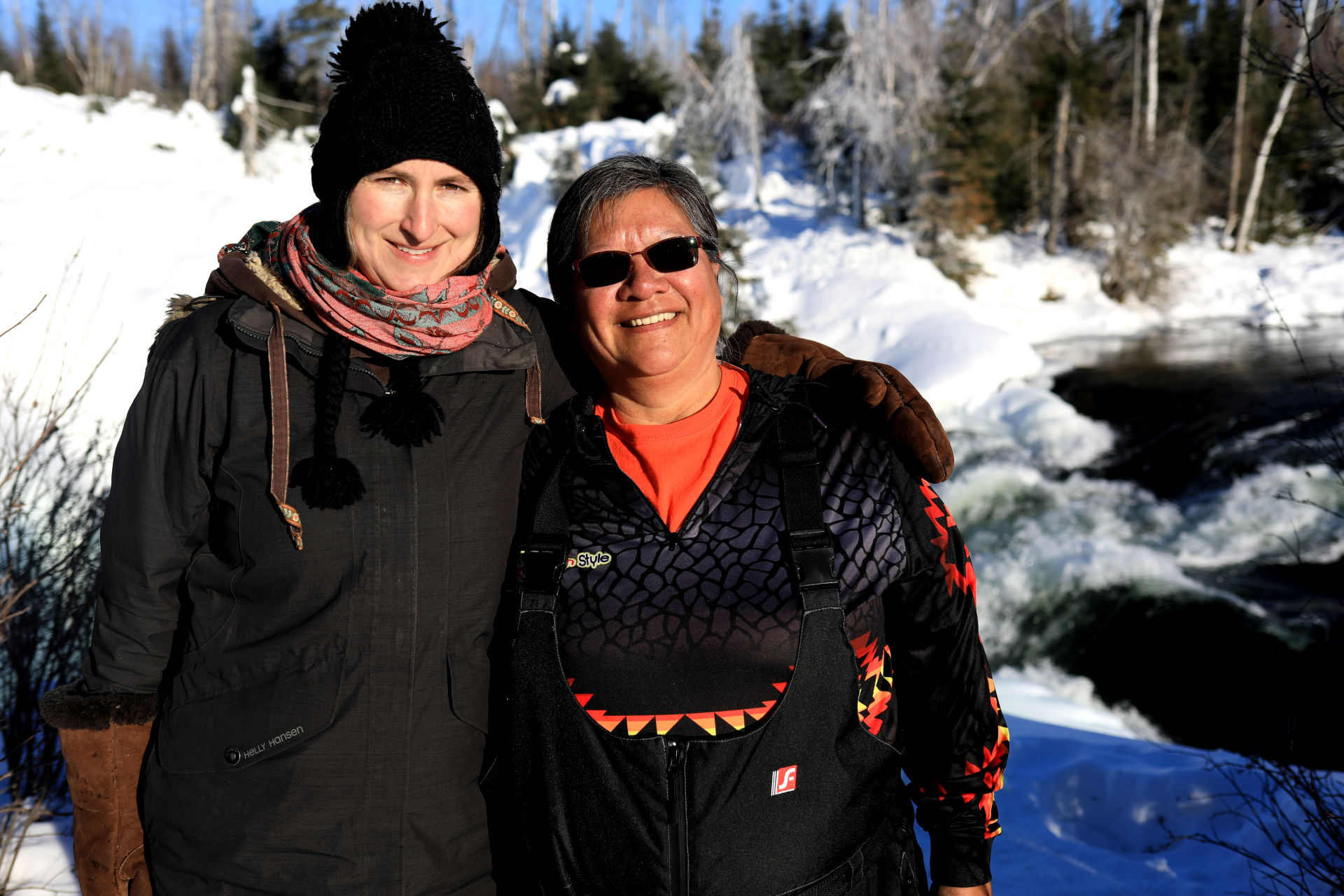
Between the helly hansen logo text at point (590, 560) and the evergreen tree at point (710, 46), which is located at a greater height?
the evergreen tree at point (710, 46)

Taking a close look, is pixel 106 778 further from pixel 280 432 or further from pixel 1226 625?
pixel 1226 625

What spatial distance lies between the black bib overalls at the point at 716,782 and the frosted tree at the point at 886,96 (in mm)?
17141

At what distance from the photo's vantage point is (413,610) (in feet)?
5.08

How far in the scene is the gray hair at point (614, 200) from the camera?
174 centimetres

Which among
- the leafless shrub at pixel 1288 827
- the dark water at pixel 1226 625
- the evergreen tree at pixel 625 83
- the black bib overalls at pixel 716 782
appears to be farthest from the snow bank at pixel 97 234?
the evergreen tree at pixel 625 83

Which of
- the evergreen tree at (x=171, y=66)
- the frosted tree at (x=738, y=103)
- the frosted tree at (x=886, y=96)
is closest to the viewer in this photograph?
the frosted tree at (x=886, y=96)

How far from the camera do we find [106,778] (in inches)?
63.5

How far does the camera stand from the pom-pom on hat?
63.5 inches

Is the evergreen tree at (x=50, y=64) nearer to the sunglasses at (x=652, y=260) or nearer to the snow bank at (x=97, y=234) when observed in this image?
the snow bank at (x=97, y=234)

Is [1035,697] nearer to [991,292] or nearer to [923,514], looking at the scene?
[923,514]

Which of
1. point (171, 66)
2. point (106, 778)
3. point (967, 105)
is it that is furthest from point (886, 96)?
point (171, 66)

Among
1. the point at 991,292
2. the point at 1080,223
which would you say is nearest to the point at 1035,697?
the point at 991,292

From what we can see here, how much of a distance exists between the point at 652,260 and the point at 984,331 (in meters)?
11.6

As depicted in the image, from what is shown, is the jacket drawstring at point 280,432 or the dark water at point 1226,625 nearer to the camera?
the jacket drawstring at point 280,432
